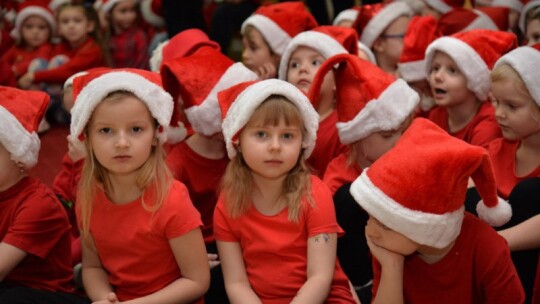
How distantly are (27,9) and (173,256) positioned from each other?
3.22 metres

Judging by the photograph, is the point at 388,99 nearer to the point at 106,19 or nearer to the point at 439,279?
the point at 439,279

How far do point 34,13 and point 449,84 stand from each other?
2.93 meters

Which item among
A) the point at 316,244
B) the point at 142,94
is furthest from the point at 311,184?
the point at 142,94

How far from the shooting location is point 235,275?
6.77 feet

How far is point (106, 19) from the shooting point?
199 inches

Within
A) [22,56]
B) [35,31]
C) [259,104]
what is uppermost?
[259,104]

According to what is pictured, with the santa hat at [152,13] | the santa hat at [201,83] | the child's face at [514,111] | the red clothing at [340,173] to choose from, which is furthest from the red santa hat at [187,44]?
the santa hat at [152,13]

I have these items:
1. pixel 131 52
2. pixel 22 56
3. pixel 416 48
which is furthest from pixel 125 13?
pixel 416 48

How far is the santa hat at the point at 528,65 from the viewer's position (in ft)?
7.55

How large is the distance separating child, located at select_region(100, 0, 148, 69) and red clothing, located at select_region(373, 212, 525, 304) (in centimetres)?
331

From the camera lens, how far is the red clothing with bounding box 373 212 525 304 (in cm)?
180

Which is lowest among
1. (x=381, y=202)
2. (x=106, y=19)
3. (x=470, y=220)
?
(x=106, y=19)

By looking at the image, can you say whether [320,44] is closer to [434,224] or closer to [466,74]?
[466,74]

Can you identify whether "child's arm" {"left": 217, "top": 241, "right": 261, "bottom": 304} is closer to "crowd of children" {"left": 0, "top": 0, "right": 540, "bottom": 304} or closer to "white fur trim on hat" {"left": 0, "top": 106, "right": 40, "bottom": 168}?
"crowd of children" {"left": 0, "top": 0, "right": 540, "bottom": 304}
